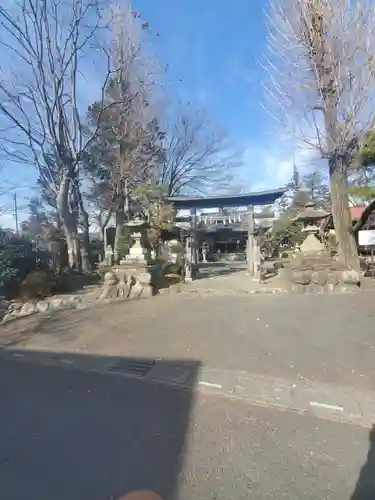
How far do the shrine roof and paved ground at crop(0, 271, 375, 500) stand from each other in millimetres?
14502

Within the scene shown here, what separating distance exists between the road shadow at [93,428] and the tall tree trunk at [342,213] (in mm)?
9505

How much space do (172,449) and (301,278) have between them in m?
8.51

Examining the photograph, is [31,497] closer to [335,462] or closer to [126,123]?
→ [335,462]

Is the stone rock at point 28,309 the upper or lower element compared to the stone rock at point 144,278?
lower

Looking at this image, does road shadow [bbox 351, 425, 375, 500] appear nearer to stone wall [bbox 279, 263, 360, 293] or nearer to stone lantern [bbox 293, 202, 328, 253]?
stone wall [bbox 279, 263, 360, 293]

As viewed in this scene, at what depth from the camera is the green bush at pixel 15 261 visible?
11547mm

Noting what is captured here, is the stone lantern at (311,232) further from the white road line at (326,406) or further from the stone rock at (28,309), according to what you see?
the white road line at (326,406)

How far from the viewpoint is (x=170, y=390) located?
394 centimetres

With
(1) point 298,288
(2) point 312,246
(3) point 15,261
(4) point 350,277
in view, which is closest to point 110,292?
(3) point 15,261

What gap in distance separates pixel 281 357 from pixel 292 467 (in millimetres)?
2537

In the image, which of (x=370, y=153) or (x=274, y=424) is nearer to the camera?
(x=274, y=424)

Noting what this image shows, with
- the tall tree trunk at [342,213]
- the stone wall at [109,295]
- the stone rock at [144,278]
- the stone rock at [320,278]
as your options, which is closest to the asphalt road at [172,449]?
the stone wall at [109,295]

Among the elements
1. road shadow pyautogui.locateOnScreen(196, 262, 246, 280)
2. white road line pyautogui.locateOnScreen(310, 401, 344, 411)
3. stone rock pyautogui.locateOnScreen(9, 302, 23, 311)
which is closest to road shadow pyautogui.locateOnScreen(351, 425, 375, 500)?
white road line pyautogui.locateOnScreen(310, 401, 344, 411)

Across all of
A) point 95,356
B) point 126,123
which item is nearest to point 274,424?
point 95,356
